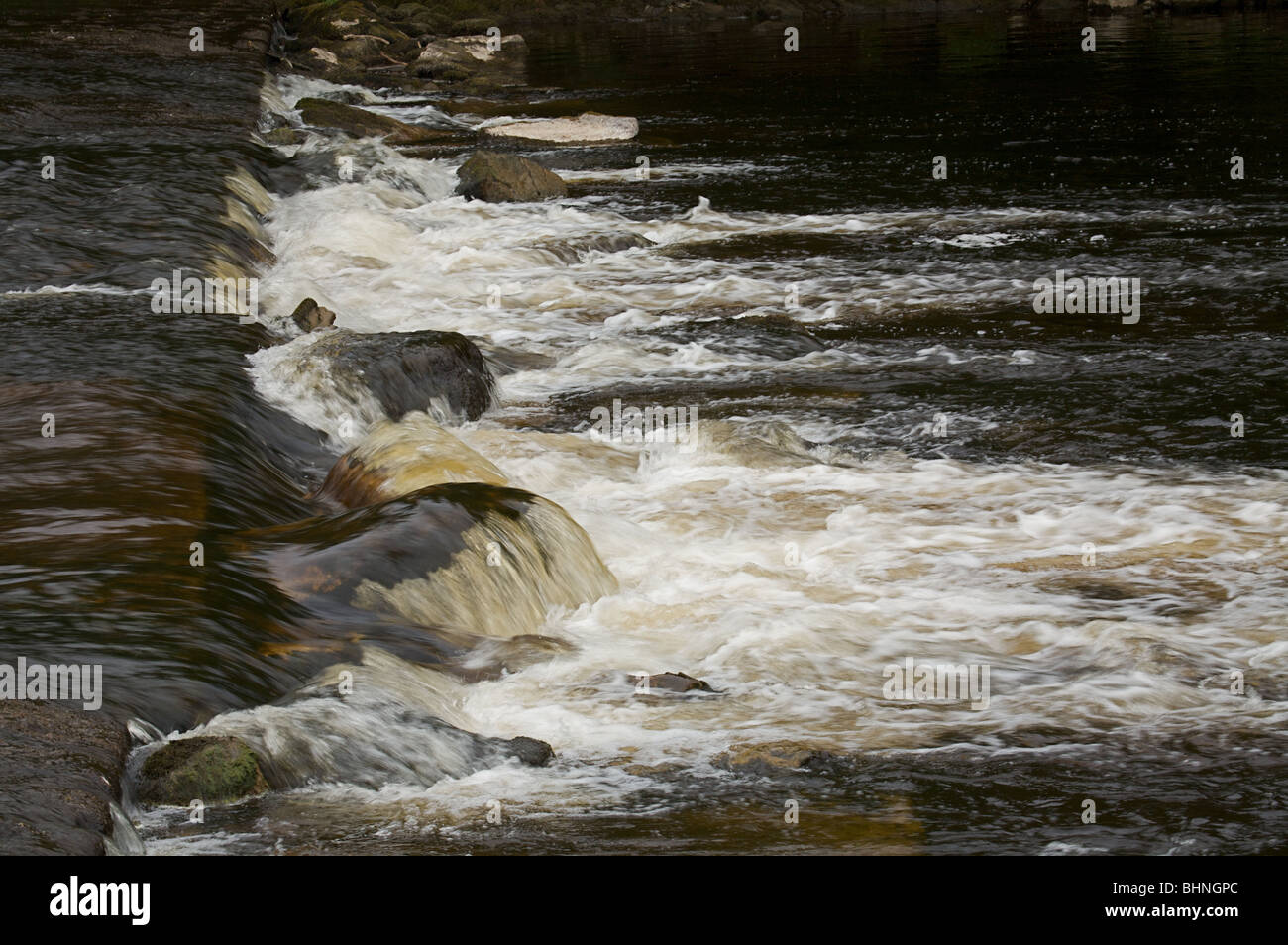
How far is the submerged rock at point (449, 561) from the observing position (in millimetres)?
8023

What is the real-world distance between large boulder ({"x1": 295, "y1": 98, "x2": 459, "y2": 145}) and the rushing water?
4.67 meters

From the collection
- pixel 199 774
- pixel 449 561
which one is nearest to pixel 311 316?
pixel 449 561

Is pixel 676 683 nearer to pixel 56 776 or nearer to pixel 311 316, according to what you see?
pixel 56 776

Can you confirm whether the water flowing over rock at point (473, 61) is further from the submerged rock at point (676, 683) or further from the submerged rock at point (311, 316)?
the submerged rock at point (676, 683)

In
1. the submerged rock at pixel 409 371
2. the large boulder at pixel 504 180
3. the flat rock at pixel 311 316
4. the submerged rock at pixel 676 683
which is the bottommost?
the submerged rock at pixel 676 683

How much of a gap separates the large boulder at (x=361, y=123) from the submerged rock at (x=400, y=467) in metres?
18.3

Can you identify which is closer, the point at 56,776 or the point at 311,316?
the point at 56,776

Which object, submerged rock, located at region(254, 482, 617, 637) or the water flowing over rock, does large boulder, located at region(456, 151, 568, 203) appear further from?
the water flowing over rock

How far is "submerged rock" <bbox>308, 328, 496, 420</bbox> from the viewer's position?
12070 millimetres

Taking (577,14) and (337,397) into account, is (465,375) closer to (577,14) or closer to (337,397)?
(337,397)

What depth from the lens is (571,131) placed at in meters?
27.8

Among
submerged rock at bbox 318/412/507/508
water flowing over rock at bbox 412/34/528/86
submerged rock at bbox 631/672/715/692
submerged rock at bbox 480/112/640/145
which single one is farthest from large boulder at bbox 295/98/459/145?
submerged rock at bbox 631/672/715/692

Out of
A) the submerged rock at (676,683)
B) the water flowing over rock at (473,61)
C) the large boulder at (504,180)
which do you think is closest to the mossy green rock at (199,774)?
the submerged rock at (676,683)

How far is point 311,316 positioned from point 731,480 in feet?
17.0
